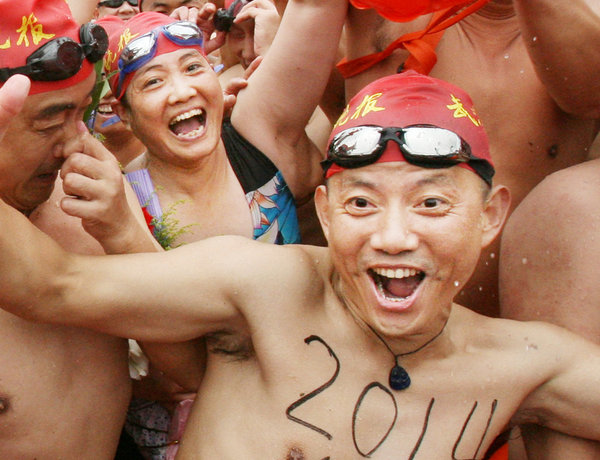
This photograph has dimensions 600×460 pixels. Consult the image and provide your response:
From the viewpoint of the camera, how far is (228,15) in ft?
14.3

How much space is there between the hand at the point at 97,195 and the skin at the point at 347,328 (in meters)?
0.11

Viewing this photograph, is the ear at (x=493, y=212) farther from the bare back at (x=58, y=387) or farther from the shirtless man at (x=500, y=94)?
the bare back at (x=58, y=387)

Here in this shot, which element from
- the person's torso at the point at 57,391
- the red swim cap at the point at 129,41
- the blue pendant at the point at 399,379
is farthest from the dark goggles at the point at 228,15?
the blue pendant at the point at 399,379

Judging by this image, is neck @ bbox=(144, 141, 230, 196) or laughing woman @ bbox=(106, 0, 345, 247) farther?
neck @ bbox=(144, 141, 230, 196)

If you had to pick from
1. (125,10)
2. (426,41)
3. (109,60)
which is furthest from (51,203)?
(125,10)

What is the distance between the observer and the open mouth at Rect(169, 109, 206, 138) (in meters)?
3.39

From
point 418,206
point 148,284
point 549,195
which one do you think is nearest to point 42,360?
point 148,284

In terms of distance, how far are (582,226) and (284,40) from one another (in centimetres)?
136

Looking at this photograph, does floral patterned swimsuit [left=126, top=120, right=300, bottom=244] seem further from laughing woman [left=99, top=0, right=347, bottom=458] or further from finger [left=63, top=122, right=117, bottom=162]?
finger [left=63, top=122, right=117, bottom=162]

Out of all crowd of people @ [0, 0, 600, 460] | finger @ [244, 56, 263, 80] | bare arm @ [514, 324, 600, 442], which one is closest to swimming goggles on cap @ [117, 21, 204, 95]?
crowd of people @ [0, 0, 600, 460]

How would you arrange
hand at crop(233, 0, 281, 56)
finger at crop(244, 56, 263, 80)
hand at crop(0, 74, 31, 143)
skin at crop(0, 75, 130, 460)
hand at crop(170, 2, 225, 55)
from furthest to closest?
hand at crop(170, 2, 225, 55) < hand at crop(233, 0, 281, 56) < finger at crop(244, 56, 263, 80) < skin at crop(0, 75, 130, 460) < hand at crop(0, 74, 31, 143)

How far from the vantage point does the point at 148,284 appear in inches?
98.3

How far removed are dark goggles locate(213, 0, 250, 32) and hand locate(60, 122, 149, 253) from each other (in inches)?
73.2

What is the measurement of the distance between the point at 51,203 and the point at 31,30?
590 millimetres
